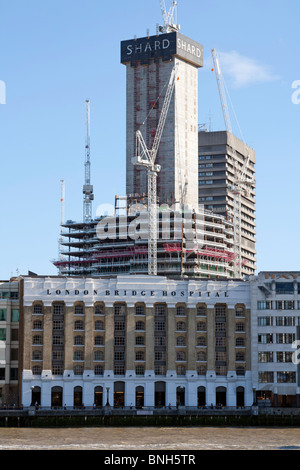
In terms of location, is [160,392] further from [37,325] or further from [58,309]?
[37,325]

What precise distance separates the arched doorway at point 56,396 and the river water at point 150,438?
28.8m

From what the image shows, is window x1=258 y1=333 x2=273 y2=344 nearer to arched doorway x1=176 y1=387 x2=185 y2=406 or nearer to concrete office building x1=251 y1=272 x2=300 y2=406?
concrete office building x1=251 y1=272 x2=300 y2=406

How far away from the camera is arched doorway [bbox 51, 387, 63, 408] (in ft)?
533

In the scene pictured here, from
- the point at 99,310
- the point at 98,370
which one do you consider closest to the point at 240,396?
the point at 98,370

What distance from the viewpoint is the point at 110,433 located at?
123 metres

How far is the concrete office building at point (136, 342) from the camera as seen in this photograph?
16362 cm

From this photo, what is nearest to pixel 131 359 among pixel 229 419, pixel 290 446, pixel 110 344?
pixel 110 344

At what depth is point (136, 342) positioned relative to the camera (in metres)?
166

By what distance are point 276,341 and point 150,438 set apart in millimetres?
58925

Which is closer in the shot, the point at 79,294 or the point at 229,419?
the point at 229,419

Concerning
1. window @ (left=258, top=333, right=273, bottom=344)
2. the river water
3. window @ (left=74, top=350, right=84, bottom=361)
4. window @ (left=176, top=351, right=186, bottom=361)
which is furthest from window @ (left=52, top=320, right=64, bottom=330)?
window @ (left=258, top=333, right=273, bottom=344)

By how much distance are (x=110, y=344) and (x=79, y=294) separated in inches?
449

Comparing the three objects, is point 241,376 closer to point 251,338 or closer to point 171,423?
point 251,338

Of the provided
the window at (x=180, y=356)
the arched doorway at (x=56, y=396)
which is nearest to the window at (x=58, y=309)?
the arched doorway at (x=56, y=396)
